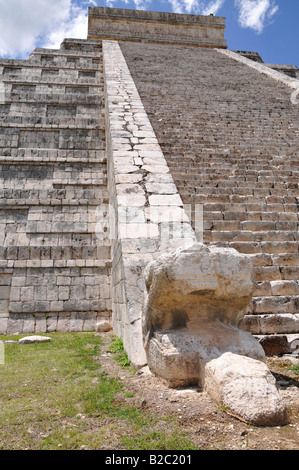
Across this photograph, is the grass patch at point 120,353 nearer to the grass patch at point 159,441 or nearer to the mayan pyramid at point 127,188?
the mayan pyramid at point 127,188

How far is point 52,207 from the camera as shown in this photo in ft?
22.9

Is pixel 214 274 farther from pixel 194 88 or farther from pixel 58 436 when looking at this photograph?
pixel 194 88

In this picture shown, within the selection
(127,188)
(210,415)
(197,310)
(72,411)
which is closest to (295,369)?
(197,310)

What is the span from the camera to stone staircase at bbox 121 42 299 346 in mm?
4387

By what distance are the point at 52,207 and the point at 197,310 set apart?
16.6 ft

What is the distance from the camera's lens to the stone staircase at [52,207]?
5988mm

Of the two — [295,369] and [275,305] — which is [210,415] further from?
[275,305]

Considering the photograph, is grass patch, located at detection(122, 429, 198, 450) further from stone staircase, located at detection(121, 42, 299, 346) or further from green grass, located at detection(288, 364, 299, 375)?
stone staircase, located at detection(121, 42, 299, 346)

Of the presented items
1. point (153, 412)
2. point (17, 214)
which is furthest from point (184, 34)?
point (153, 412)

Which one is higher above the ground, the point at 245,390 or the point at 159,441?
the point at 245,390

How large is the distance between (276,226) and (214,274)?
10.7 feet

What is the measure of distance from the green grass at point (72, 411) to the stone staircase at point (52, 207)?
2.39 metres

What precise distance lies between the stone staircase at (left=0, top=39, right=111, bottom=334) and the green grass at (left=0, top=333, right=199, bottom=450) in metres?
2.39

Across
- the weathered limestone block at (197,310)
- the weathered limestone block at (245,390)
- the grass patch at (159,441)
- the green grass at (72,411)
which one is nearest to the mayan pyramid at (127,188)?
the green grass at (72,411)
